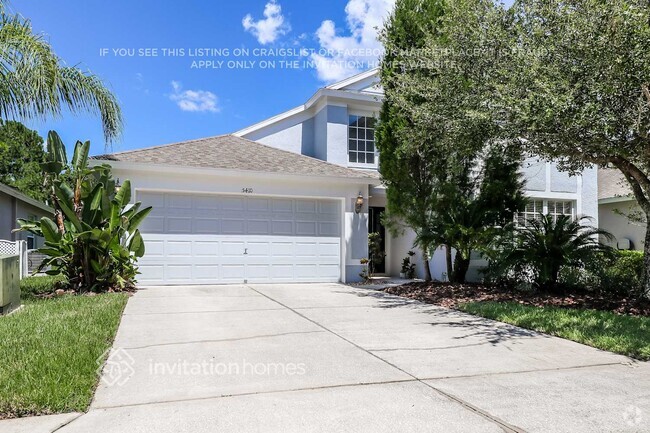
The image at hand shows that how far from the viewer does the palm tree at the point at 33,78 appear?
8641 mm

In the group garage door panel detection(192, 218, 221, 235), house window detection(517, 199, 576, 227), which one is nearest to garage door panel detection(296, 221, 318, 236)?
garage door panel detection(192, 218, 221, 235)

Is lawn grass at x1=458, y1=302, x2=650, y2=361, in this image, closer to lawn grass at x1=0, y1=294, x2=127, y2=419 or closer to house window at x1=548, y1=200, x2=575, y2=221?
lawn grass at x1=0, y1=294, x2=127, y2=419

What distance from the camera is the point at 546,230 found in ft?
33.3

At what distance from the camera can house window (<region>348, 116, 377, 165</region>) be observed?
15.6m

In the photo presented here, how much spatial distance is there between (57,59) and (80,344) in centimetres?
677

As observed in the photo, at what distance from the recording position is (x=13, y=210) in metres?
19.7

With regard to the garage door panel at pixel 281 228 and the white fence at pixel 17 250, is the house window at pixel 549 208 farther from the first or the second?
the white fence at pixel 17 250

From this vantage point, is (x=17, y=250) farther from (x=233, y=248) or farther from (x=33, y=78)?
(x=33, y=78)

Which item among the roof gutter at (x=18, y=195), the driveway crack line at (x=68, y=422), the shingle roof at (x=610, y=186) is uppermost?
the shingle roof at (x=610, y=186)

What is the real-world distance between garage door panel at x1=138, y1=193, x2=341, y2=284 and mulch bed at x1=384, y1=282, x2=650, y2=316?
8.79 ft

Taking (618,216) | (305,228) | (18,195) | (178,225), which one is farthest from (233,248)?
(618,216)

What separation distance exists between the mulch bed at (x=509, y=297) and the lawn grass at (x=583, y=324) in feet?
2.00

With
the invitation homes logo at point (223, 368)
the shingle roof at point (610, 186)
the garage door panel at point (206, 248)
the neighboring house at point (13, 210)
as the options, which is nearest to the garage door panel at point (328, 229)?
the garage door panel at point (206, 248)

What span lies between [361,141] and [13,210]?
15.1 meters
